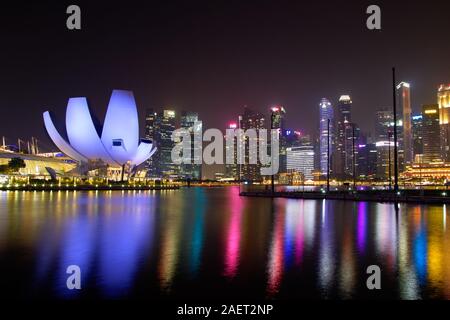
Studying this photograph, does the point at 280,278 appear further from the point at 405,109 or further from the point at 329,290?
the point at 405,109

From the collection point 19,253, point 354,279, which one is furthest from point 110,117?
point 354,279

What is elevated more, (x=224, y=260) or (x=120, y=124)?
(x=120, y=124)

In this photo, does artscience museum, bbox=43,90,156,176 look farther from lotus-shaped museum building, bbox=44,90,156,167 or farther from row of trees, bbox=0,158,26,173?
row of trees, bbox=0,158,26,173

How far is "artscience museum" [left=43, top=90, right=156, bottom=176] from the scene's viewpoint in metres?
61.4

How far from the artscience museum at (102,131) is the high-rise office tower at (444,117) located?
125 m

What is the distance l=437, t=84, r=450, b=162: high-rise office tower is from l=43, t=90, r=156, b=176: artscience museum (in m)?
125

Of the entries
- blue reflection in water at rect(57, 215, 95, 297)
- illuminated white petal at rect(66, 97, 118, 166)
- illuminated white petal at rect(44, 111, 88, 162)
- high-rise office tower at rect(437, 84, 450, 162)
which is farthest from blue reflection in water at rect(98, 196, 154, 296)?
high-rise office tower at rect(437, 84, 450, 162)

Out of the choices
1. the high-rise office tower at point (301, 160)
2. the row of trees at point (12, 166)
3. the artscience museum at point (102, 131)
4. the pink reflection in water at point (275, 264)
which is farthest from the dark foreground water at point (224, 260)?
the high-rise office tower at point (301, 160)

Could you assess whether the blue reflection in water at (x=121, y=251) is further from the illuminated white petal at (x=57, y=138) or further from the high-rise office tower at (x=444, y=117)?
the high-rise office tower at (x=444, y=117)

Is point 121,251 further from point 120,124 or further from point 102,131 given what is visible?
point 102,131

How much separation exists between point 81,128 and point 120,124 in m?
5.32

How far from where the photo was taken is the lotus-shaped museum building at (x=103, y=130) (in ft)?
201

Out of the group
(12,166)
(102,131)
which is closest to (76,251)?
(102,131)

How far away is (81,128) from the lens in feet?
203
